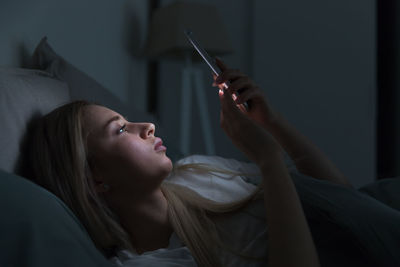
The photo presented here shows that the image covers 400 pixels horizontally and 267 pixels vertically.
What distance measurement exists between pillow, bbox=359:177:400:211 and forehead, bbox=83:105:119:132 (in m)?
0.64

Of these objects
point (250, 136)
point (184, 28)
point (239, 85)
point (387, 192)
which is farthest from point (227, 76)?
point (184, 28)

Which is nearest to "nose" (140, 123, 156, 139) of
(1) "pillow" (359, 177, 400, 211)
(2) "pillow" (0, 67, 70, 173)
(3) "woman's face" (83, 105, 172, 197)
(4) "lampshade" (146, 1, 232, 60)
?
(3) "woman's face" (83, 105, 172, 197)

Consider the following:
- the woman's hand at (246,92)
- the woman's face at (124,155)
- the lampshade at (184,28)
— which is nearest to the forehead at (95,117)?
the woman's face at (124,155)

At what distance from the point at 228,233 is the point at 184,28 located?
4.98 feet

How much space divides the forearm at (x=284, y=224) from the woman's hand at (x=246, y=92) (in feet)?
0.67

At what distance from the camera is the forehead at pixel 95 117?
0.91 meters

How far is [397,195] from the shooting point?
95cm

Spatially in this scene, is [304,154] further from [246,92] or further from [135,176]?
[135,176]

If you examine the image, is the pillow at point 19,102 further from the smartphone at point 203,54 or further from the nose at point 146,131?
the smartphone at point 203,54

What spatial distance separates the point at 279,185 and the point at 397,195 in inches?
15.2

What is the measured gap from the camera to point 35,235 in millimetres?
527

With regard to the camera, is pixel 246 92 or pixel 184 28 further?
pixel 184 28

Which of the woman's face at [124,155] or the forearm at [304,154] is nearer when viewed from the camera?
the woman's face at [124,155]

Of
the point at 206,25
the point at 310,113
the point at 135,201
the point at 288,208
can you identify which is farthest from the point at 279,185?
the point at 310,113
